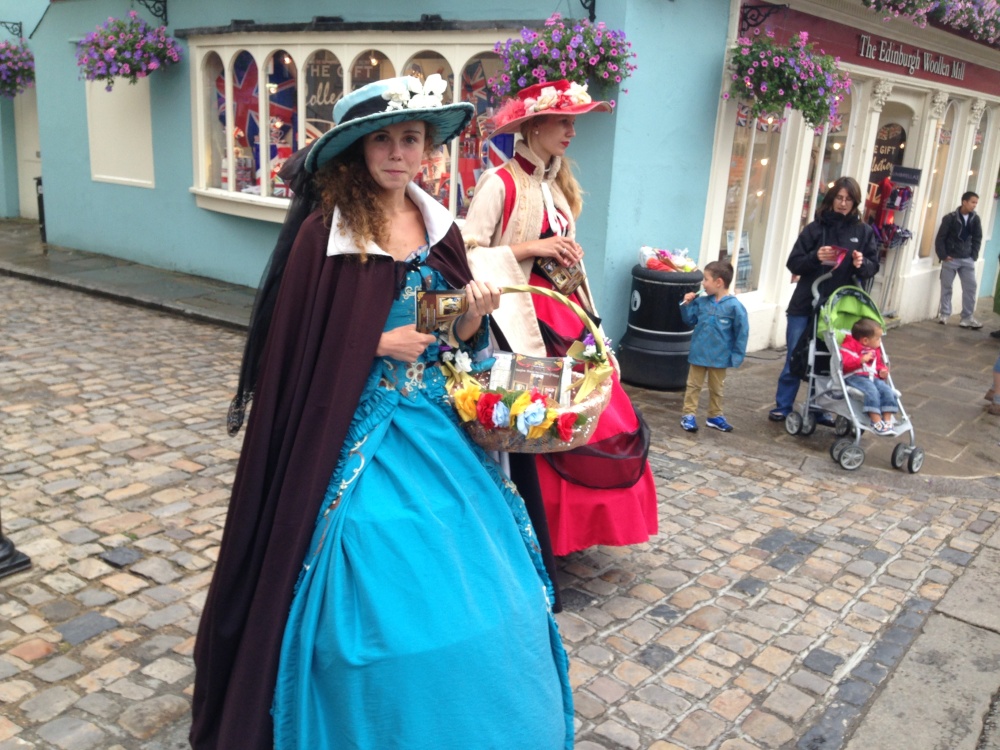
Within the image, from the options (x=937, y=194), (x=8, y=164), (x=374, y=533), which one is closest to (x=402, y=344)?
(x=374, y=533)

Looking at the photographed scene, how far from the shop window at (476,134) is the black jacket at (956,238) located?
702 centimetres

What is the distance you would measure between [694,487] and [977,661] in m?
1.96

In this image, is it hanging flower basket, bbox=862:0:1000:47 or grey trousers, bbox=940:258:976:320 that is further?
grey trousers, bbox=940:258:976:320

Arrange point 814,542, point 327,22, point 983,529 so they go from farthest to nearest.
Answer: point 327,22, point 983,529, point 814,542

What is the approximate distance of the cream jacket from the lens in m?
3.80

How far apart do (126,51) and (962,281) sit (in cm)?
1077

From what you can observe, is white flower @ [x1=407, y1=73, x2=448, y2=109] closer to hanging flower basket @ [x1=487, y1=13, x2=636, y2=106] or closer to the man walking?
hanging flower basket @ [x1=487, y1=13, x2=636, y2=106]

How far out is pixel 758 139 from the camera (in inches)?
355

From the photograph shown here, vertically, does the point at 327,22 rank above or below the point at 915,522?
above

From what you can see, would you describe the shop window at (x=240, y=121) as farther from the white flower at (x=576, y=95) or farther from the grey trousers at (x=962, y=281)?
the grey trousers at (x=962, y=281)

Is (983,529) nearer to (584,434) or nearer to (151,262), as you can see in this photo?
(584,434)

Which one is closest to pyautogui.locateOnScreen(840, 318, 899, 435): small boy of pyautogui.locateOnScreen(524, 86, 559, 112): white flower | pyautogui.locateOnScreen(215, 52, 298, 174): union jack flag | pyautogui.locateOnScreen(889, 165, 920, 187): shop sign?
pyautogui.locateOnScreen(524, 86, 559, 112): white flower

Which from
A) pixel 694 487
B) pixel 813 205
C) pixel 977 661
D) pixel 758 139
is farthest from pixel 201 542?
pixel 813 205

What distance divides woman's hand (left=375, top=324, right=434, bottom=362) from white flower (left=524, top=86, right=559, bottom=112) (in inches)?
68.7
